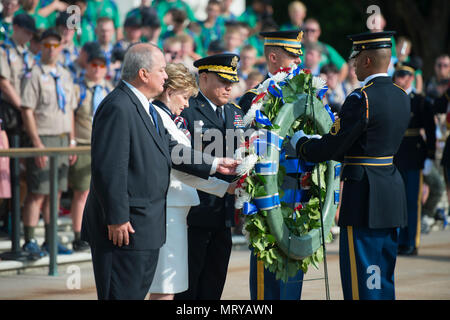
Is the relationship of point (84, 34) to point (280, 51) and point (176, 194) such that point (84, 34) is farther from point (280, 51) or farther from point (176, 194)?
point (176, 194)

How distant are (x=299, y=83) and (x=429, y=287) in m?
3.12

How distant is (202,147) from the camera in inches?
238

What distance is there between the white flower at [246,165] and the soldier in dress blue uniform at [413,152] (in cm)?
494

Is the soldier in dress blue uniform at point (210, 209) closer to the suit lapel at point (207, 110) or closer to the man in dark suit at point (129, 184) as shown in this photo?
the suit lapel at point (207, 110)

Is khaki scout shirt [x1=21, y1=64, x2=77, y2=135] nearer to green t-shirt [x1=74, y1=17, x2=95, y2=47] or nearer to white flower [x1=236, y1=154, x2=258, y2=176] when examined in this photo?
green t-shirt [x1=74, y1=17, x2=95, y2=47]

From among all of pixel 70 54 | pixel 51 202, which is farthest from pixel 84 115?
pixel 51 202

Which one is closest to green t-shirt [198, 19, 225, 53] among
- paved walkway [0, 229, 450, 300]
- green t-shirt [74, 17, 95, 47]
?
green t-shirt [74, 17, 95, 47]

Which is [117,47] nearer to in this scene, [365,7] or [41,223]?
[41,223]

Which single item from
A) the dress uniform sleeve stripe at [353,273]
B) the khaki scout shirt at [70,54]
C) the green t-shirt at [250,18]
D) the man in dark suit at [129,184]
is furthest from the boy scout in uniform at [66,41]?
the dress uniform sleeve stripe at [353,273]

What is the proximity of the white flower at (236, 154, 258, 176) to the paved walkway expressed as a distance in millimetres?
2226

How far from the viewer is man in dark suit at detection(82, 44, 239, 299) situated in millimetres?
4816

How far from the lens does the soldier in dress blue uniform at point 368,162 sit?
5.60 metres
